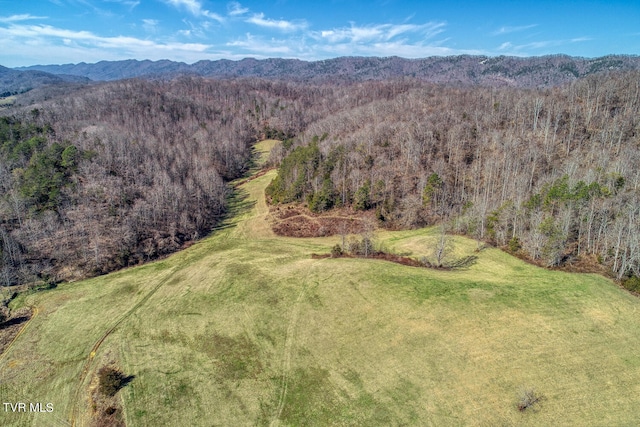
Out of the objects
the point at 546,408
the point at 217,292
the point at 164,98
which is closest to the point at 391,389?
the point at 546,408

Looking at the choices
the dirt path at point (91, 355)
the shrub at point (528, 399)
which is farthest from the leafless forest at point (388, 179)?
the shrub at point (528, 399)

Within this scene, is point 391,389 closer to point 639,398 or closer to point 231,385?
point 231,385

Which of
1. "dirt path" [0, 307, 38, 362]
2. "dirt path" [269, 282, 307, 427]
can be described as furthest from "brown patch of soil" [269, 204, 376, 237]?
"dirt path" [0, 307, 38, 362]

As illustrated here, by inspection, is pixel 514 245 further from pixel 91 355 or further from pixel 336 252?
pixel 91 355

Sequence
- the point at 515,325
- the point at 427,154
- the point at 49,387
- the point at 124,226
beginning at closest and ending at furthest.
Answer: the point at 49,387 < the point at 515,325 < the point at 124,226 < the point at 427,154

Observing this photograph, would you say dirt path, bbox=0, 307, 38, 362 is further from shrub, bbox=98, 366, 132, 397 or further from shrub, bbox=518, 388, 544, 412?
shrub, bbox=518, 388, 544, 412

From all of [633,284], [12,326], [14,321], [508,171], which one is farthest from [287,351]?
[508,171]

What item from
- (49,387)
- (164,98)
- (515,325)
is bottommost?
(49,387)

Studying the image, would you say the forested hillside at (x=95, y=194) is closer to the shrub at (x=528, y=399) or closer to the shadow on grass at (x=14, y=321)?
the shadow on grass at (x=14, y=321)
